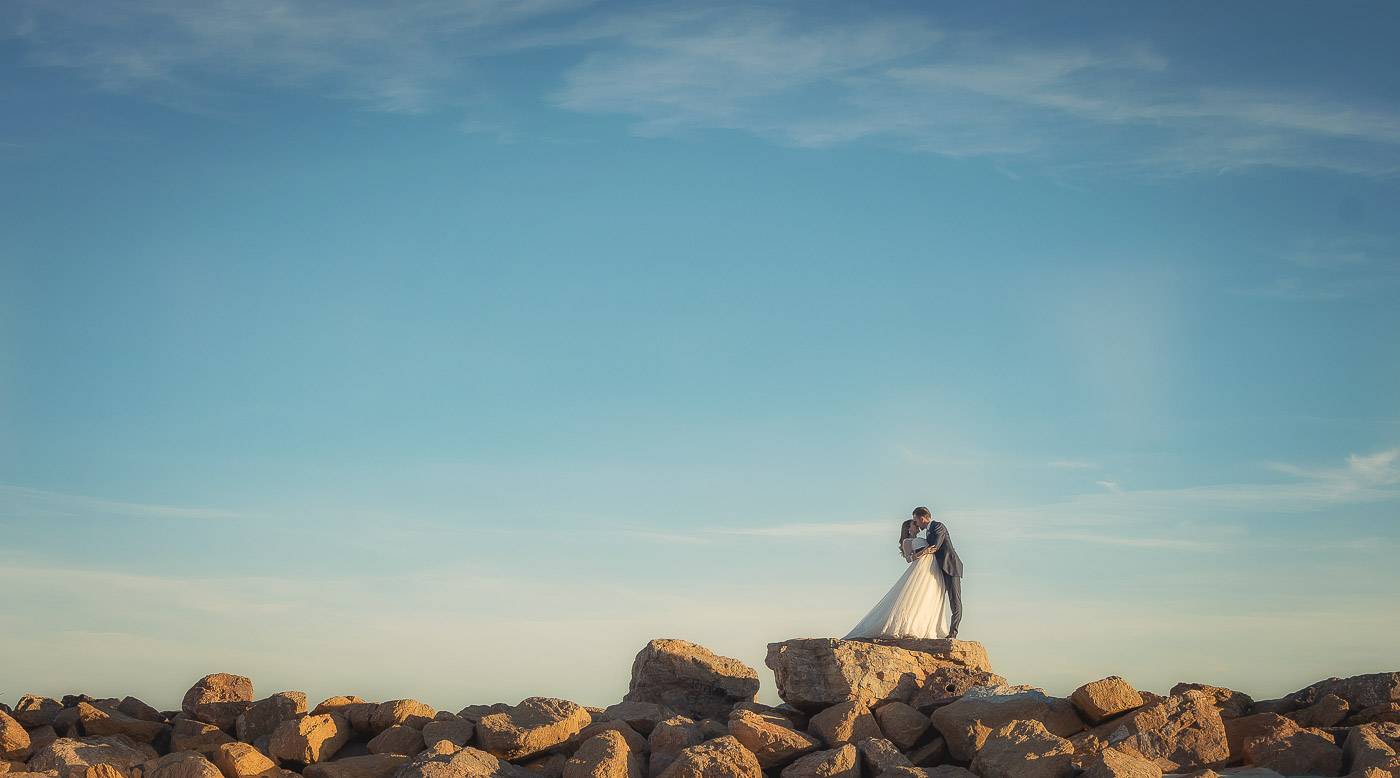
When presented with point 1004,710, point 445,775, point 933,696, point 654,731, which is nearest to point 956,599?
point 933,696

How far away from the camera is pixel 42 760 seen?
15508mm

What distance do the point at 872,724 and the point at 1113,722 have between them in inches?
124

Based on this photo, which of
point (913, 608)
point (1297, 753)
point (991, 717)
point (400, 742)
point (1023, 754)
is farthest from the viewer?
point (913, 608)

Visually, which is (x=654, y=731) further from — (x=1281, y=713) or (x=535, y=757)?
(x=1281, y=713)

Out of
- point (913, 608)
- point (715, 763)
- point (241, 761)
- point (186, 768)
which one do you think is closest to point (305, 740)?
point (241, 761)

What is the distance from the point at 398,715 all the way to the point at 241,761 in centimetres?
214

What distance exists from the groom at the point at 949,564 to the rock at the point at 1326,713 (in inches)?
198

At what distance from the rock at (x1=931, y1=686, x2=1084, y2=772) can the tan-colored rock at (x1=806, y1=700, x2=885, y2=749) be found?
0.88m

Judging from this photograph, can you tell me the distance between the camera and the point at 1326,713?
16469 mm

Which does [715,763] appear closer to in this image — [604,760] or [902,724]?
[604,760]

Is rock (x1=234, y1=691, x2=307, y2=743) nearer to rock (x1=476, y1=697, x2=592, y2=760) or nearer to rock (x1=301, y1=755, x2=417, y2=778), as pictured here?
rock (x1=301, y1=755, x2=417, y2=778)

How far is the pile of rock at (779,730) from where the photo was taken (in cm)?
1409

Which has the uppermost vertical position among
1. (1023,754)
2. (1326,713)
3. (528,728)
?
(1326,713)

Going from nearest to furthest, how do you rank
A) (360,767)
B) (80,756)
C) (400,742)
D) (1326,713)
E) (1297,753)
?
(1297,753)
(360,767)
(80,756)
(400,742)
(1326,713)
